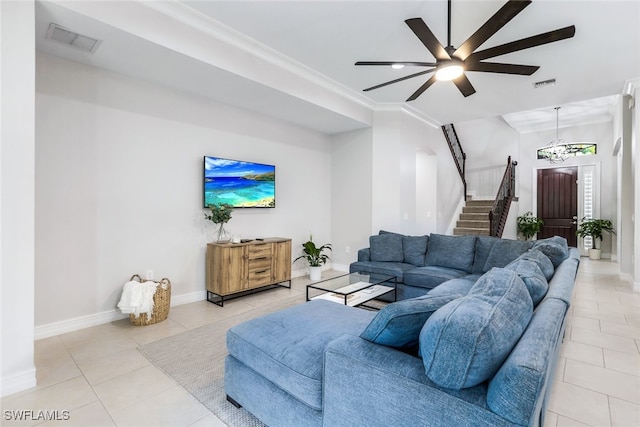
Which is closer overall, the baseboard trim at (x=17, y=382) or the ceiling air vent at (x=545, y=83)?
the baseboard trim at (x=17, y=382)

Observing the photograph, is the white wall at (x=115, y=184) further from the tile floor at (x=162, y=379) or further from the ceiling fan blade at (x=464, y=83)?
the ceiling fan blade at (x=464, y=83)

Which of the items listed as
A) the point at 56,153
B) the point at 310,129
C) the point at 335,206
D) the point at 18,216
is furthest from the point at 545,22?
the point at 56,153

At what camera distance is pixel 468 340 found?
1032mm

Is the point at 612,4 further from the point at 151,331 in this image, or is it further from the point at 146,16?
the point at 151,331

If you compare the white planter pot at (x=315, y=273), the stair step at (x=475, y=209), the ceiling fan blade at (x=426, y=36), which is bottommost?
the white planter pot at (x=315, y=273)

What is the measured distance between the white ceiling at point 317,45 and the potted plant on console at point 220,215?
57.3 inches

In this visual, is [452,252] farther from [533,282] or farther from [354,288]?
[533,282]

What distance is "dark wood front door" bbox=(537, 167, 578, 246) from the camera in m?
8.03

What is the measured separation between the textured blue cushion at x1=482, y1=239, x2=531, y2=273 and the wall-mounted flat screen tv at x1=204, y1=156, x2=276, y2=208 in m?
3.16

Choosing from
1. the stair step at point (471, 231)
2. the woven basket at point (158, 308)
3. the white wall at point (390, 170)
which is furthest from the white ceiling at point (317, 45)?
the stair step at point (471, 231)

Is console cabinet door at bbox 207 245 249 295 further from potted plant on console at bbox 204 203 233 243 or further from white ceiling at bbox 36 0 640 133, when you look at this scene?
white ceiling at bbox 36 0 640 133

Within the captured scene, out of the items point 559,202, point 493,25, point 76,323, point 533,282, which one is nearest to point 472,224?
point 559,202

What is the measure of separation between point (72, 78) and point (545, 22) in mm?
4733

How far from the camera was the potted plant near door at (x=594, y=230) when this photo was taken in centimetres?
730
